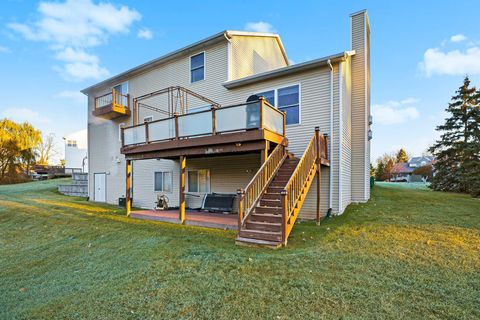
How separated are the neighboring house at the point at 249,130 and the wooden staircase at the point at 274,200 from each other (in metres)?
0.03

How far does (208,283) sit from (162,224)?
5.35 m

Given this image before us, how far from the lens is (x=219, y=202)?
1122cm

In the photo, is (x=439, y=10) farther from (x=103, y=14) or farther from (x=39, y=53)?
(x=39, y=53)

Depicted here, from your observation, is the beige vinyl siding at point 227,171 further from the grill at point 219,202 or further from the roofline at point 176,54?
the roofline at point 176,54

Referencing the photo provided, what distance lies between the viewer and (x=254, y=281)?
4.27 meters

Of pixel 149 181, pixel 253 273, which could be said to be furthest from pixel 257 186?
pixel 149 181

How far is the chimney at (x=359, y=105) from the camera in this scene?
11.5m

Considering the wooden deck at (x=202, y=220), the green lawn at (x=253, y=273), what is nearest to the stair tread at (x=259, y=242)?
the green lawn at (x=253, y=273)

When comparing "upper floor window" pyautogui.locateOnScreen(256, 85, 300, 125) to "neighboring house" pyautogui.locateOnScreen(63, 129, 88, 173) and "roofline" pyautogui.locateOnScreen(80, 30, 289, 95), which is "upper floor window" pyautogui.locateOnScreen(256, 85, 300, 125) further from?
"neighboring house" pyautogui.locateOnScreen(63, 129, 88, 173)

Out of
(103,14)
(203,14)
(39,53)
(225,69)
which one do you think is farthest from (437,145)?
(39,53)

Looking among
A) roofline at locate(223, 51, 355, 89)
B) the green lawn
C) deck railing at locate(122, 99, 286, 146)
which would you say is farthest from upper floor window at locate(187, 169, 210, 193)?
roofline at locate(223, 51, 355, 89)

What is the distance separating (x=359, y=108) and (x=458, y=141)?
13.6 m

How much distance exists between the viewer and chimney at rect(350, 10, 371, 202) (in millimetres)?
11477

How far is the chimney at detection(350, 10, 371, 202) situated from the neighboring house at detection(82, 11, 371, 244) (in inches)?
1.7
